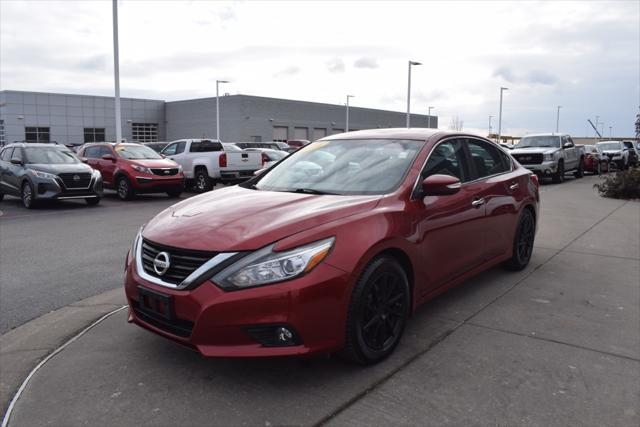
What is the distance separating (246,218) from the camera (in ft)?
11.3

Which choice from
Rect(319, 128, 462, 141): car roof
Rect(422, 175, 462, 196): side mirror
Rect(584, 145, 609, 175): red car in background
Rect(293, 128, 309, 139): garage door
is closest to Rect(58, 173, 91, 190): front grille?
Rect(319, 128, 462, 141): car roof

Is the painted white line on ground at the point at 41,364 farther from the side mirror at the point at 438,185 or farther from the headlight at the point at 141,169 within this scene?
the headlight at the point at 141,169

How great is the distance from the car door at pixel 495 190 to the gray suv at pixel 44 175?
10.8 meters

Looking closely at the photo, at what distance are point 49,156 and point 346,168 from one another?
39.0ft

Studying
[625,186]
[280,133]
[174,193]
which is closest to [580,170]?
[625,186]

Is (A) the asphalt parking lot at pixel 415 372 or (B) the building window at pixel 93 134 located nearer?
(A) the asphalt parking lot at pixel 415 372

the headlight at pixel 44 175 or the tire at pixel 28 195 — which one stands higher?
the headlight at pixel 44 175

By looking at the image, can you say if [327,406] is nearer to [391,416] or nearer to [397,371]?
[391,416]

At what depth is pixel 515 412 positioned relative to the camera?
3041mm

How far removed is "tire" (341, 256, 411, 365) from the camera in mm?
3340

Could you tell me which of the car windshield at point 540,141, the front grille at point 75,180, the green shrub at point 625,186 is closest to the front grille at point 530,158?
the car windshield at point 540,141

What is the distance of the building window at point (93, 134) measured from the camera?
6462 cm

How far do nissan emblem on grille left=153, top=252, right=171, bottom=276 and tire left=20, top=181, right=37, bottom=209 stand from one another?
1126 cm

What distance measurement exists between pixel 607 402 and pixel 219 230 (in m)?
2.53
